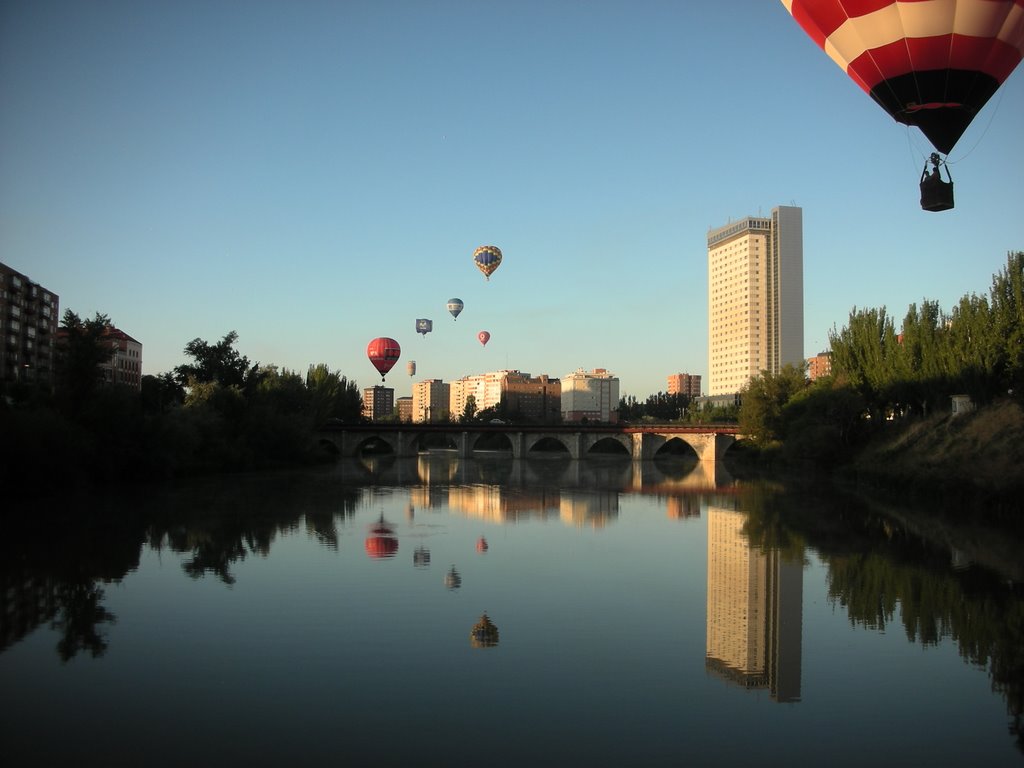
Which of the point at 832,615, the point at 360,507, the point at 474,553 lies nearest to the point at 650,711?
the point at 832,615

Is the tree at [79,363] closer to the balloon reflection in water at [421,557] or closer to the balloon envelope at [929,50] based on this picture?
the balloon reflection in water at [421,557]

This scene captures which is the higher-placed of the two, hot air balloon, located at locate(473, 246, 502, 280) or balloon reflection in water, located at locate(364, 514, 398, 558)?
hot air balloon, located at locate(473, 246, 502, 280)

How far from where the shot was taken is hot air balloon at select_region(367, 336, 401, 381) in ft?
208

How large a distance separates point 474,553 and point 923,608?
351 inches

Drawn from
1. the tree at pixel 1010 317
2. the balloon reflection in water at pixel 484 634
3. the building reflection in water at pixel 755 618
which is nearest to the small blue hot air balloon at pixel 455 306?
the tree at pixel 1010 317

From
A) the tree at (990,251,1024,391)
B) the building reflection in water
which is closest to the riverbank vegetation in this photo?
the tree at (990,251,1024,391)

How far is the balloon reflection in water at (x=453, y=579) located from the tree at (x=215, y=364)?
35.3 m

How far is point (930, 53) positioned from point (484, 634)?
495 inches

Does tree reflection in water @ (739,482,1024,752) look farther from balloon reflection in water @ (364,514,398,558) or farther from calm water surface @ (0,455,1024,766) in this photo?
balloon reflection in water @ (364,514,398,558)

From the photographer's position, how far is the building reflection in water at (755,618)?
10023 mm

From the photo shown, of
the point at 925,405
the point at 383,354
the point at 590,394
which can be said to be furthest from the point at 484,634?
the point at 590,394

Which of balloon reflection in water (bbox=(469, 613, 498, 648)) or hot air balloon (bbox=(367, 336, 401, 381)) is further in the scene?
hot air balloon (bbox=(367, 336, 401, 381))

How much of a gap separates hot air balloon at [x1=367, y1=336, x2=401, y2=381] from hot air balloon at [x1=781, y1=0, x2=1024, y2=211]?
1938 inches

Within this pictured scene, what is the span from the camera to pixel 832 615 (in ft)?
42.5
